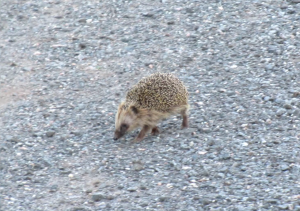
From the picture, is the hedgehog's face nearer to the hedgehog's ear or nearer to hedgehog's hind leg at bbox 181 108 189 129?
the hedgehog's ear

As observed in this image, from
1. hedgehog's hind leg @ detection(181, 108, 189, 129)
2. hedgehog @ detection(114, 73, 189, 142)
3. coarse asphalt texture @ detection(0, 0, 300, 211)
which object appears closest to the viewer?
coarse asphalt texture @ detection(0, 0, 300, 211)

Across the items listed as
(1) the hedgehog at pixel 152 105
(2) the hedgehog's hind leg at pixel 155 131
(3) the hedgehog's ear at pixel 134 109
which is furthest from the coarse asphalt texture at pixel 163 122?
(3) the hedgehog's ear at pixel 134 109

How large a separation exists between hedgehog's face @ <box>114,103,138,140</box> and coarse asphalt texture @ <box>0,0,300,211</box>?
158mm

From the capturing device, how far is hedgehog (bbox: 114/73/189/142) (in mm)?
8203

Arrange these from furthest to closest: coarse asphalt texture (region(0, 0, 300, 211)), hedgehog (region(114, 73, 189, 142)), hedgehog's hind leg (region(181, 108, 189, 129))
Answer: hedgehog's hind leg (region(181, 108, 189, 129)), hedgehog (region(114, 73, 189, 142)), coarse asphalt texture (region(0, 0, 300, 211))

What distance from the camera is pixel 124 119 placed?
27.1ft

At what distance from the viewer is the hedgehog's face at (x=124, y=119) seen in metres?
8.23

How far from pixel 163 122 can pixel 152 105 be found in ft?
2.19

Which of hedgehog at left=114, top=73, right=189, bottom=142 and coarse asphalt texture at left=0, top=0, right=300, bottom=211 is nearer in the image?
coarse asphalt texture at left=0, top=0, right=300, bottom=211

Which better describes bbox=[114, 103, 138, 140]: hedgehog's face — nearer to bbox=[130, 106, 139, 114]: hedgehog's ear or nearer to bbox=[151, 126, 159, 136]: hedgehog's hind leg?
bbox=[130, 106, 139, 114]: hedgehog's ear

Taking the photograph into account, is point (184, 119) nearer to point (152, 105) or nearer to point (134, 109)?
point (152, 105)

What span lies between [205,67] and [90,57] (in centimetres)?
217

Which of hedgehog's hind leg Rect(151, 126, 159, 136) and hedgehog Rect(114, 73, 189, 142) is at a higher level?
hedgehog Rect(114, 73, 189, 142)

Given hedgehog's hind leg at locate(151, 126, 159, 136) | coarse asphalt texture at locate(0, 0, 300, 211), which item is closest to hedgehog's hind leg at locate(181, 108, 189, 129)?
coarse asphalt texture at locate(0, 0, 300, 211)
